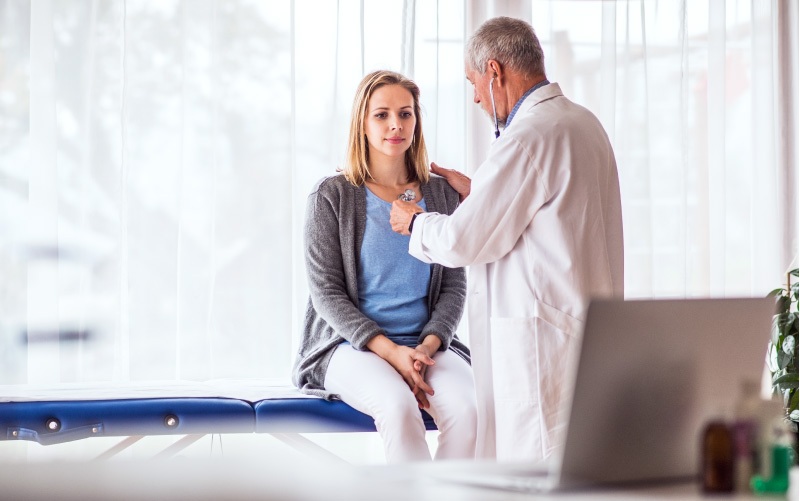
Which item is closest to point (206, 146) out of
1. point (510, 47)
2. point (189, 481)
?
point (510, 47)

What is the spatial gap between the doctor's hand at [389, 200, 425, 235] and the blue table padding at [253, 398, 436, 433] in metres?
0.49

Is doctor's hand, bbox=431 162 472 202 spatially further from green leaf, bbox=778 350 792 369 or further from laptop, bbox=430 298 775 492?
laptop, bbox=430 298 775 492

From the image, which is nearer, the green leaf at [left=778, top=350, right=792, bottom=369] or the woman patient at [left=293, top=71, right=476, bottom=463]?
the woman patient at [left=293, top=71, right=476, bottom=463]

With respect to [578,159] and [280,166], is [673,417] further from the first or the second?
[280,166]

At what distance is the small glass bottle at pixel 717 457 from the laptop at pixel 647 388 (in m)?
0.01

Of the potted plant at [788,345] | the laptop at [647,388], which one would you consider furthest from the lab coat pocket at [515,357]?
the potted plant at [788,345]

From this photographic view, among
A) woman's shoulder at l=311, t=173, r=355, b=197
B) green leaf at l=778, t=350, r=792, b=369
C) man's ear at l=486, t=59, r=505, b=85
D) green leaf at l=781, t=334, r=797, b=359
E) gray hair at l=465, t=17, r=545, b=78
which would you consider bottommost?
green leaf at l=778, t=350, r=792, b=369

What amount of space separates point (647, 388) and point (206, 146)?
7.40ft

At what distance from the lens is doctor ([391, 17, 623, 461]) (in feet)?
5.73

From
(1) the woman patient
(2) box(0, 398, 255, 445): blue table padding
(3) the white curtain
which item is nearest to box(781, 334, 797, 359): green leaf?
(3) the white curtain

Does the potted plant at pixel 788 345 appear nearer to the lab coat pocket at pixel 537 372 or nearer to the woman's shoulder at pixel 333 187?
the lab coat pocket at pixel 537 372

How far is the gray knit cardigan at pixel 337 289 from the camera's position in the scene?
2.16 m

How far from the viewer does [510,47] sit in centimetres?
189

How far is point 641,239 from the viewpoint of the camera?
326cm
